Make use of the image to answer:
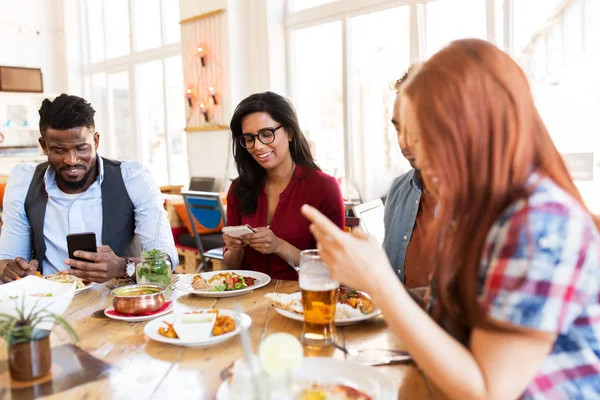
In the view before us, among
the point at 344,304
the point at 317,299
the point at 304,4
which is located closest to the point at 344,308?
the point at 344,304

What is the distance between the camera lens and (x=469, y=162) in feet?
2.83

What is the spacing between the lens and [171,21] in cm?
699

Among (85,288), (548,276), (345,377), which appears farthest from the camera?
(85,288)

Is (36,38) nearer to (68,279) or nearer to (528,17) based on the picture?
(528,17)

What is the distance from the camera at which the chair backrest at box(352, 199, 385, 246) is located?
2.53 m

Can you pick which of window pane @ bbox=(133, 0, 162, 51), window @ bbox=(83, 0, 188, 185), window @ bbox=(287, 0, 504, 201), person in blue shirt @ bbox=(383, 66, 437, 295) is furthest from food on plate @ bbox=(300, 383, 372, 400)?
window pane @ bbox=(133, 0, 162, 51)

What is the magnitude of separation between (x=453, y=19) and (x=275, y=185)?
2.71m

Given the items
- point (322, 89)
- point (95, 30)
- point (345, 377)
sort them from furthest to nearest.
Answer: point (95, 30) → point (322, 89) → point (345, 377)

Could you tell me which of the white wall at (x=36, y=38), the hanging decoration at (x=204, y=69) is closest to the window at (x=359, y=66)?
the hanging decoration at (x=204, y=69)

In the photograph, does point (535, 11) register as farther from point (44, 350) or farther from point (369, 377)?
point (44, 350)

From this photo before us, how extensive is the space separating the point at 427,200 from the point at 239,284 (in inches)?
31.5

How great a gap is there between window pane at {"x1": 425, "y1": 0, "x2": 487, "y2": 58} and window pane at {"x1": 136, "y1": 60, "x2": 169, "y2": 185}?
410cm

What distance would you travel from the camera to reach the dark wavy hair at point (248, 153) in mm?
2400

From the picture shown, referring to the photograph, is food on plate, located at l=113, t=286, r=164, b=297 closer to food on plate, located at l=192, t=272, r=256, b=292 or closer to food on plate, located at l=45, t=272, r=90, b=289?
food on plate, located at l=192, t=272, r=256, b=292
